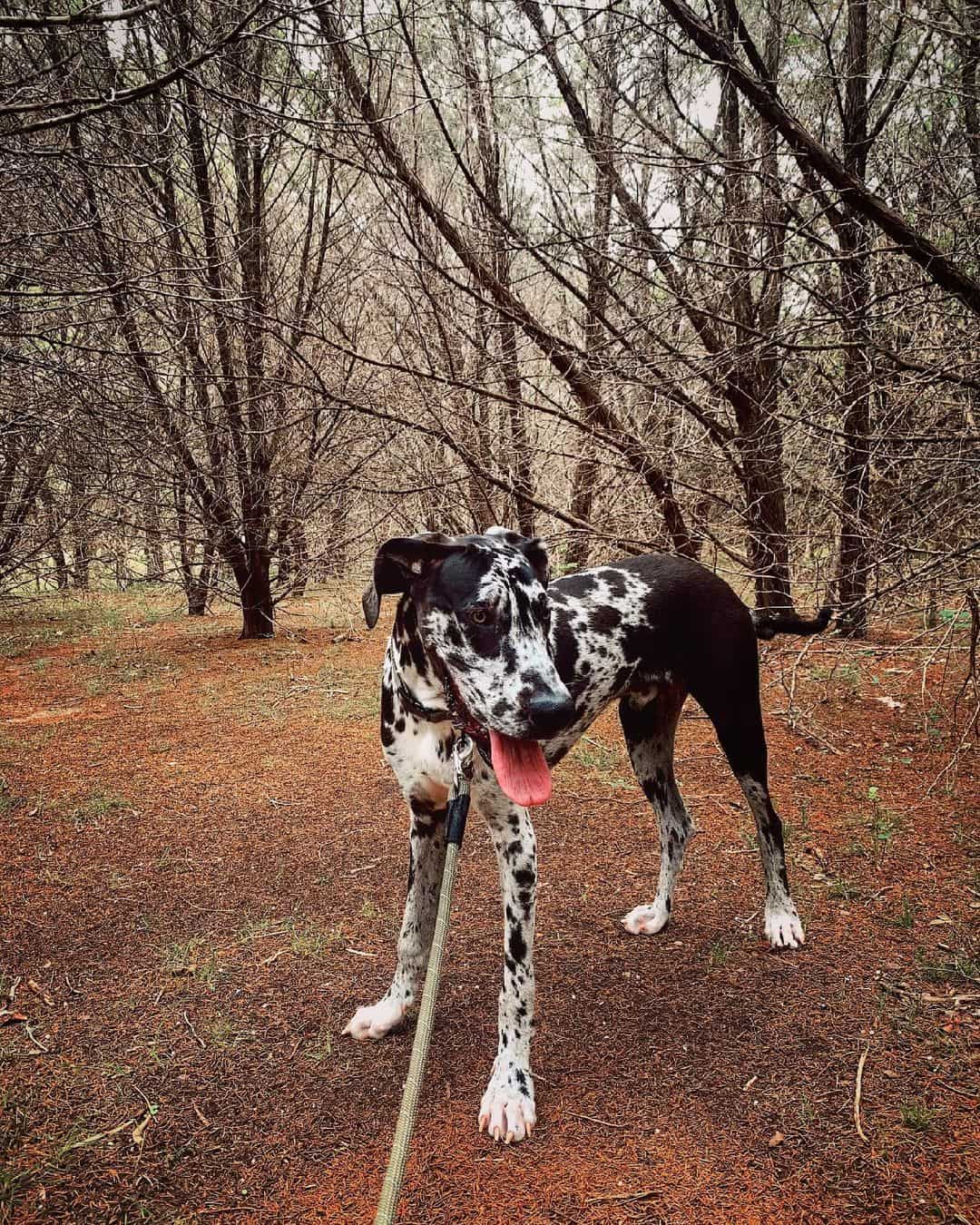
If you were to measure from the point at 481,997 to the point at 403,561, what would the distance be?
189 cm

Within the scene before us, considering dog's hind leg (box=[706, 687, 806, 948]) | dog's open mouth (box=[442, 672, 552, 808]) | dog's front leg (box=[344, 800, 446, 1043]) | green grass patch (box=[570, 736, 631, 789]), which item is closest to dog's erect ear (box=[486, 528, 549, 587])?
dog's open mouth (box=[442, 672, 552, 808])

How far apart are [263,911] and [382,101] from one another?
259 inches

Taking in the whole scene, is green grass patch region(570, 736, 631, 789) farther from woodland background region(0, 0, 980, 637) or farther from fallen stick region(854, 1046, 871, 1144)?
fallen stick region(854, 1046, 871, 1144)

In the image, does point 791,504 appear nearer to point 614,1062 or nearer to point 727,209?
point 727,209

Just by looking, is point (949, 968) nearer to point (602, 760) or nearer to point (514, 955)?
point (514, 955)

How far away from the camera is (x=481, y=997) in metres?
3.26

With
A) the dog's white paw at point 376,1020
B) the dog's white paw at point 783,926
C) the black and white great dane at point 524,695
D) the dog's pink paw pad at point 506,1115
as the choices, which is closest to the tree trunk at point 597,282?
the black and white great dane at point 524,695

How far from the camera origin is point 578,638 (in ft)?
10.8

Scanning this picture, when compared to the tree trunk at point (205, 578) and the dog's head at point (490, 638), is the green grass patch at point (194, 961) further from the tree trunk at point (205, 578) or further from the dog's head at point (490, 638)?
the tree trunk at point (205, 578)

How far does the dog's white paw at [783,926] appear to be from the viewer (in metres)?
3.56

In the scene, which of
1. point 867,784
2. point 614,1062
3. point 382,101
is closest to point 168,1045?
point 614,1062

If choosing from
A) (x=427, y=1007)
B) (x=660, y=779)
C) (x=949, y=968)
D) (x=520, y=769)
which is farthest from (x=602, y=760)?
(x=427, y=1007)

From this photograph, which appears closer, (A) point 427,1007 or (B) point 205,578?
(A) point 427,1007

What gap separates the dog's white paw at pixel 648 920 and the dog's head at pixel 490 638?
1.70 meters
